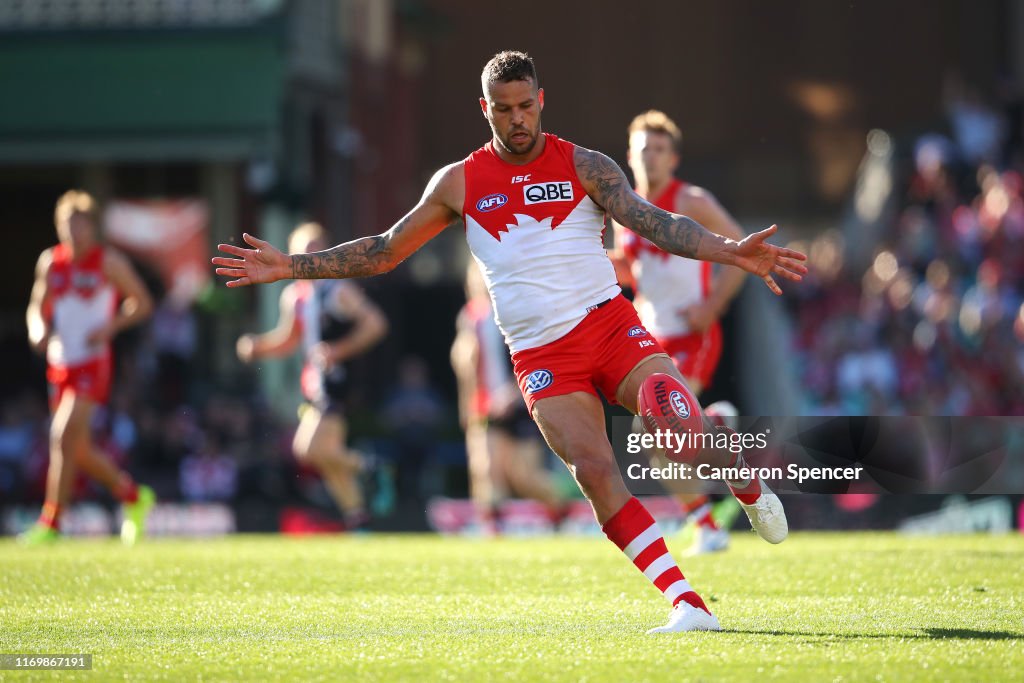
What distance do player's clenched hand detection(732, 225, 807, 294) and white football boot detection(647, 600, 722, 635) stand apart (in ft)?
4.50

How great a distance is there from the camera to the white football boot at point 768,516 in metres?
7.25

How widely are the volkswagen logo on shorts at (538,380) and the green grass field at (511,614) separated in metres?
1.04

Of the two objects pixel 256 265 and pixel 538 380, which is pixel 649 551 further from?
pixel 256 265

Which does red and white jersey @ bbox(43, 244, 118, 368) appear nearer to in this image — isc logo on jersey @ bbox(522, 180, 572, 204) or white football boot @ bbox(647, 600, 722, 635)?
isc logo on jersey @ bbox(522, 180, 572, 204)

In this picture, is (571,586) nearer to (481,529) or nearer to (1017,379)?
(481,529)

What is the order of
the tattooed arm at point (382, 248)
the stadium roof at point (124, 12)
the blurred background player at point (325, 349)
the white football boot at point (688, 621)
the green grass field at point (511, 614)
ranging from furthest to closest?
1. the stadium roof at point (124, 12)
2. the blurred background player at point (325, 349)
3. the tattooed arm at point (382, 248)
4. the white football boot at point (688, 621)
5. the green grass field at point (511, 614)

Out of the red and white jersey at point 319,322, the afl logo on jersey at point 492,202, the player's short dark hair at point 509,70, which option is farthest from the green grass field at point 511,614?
the red and white jersey at point 319,322

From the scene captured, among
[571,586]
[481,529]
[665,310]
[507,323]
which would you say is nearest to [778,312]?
[481,529]

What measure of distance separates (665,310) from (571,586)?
8.88 feet

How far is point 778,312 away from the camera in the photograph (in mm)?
20734

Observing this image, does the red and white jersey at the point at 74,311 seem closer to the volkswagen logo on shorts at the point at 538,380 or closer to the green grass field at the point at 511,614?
the green grass field at the point at 511,614

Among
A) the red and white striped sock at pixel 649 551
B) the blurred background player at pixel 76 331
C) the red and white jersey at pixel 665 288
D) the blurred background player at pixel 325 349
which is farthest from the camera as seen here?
the blurred background player at pixel 325 349

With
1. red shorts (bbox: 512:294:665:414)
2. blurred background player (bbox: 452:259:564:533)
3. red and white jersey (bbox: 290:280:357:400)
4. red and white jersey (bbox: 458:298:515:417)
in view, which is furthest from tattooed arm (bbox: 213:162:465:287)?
red and white jersey (bbox: 458:298:515:417)

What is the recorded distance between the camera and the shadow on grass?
6.42 metres
